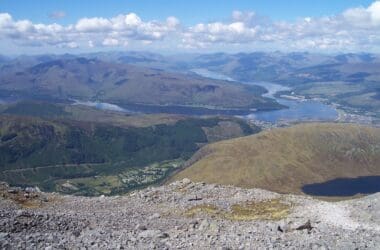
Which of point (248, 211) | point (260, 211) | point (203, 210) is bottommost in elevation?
point (260, 211)

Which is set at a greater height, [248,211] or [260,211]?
[248,211]

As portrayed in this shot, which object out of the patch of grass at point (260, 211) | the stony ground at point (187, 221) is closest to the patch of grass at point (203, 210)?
the stony ground at point (187, 221)

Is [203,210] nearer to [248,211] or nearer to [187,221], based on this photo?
[248,211]

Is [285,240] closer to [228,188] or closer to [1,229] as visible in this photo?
[1,229]

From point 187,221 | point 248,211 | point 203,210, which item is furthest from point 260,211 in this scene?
point 187,221

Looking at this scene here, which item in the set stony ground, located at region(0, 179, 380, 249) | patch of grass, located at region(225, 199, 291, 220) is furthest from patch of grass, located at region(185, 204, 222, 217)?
patch of grass, located at region(225, 199, 291, 220)

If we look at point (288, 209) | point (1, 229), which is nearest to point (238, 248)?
point (1, 229)

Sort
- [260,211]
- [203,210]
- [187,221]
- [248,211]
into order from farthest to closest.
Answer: [260,211], [248,211], [203,210], [187,221]

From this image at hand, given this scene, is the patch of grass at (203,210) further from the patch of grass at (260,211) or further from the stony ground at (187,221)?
the patch of grass at (260,211)
